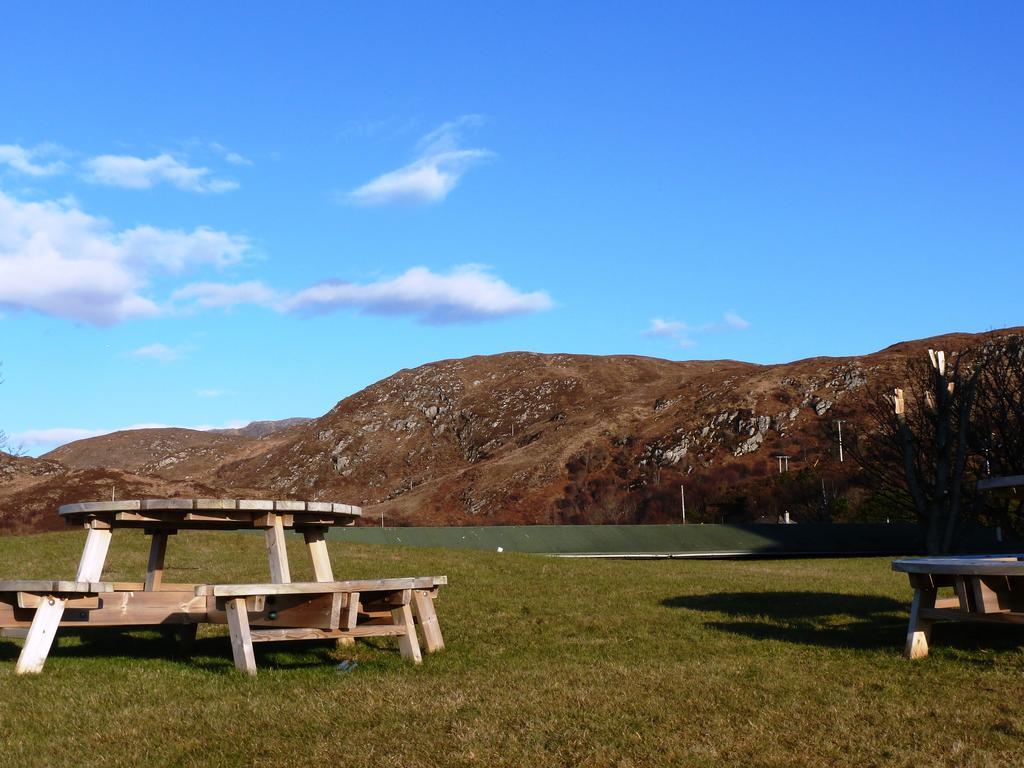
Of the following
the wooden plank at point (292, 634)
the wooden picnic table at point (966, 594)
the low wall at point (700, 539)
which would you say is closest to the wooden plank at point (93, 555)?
the wooden plank at point (292, 634)

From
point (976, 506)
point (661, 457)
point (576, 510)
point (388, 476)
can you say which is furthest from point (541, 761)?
point (388, 476)

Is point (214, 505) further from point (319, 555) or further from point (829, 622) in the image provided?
point (829, 622)

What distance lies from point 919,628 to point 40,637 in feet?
21.3

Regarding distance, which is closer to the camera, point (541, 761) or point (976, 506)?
point (541, 761)

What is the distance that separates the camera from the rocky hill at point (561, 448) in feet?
216

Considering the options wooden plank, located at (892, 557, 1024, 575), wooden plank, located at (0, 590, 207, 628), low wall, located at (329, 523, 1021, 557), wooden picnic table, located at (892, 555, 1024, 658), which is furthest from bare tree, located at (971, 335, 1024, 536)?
wooden plank, located at (0, 590, 207, 628)

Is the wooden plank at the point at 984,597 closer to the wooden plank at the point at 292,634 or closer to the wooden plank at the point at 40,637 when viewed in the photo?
the wooden plank at the point at 292,634

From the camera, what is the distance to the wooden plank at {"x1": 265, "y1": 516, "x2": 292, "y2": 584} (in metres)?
8.48

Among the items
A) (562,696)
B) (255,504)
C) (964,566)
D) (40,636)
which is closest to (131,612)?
(40,636)

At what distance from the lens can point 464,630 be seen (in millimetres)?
9805

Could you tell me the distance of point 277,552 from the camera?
856 centimetres

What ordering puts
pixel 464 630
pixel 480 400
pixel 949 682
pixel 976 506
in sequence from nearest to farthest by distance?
pixel 949 682 → pixel 464 630 → pixel 976 506 → pixel 480 400

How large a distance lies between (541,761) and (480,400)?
13577 centimetres

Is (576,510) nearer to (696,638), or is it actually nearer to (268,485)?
(268,485)
